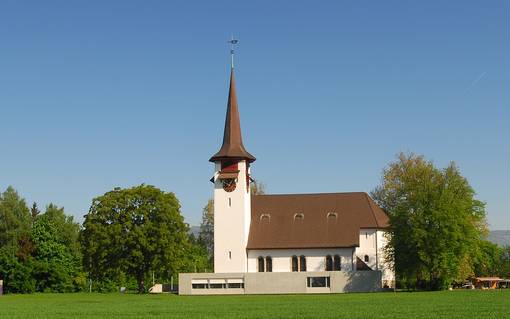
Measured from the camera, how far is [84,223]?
7450 cm

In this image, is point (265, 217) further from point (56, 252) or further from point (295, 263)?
point (56, 252)

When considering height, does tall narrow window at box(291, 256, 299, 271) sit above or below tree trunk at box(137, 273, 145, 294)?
above

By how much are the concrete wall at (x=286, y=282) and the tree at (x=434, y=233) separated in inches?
154

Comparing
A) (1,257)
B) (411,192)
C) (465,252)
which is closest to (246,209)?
(411,192)

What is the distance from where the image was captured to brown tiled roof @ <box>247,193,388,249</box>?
3219 inches

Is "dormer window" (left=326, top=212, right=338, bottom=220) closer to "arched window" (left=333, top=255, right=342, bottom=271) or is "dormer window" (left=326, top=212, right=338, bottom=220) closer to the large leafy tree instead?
"arched window" (left=333, top=255, right=342, bottom=271)

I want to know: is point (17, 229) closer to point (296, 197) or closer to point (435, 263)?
point (296, 197)

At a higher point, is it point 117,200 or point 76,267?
point 117,200

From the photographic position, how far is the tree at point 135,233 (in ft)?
240

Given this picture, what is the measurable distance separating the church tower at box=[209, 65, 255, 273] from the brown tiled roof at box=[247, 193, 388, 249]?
1.85m

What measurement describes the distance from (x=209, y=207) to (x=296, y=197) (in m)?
23.9

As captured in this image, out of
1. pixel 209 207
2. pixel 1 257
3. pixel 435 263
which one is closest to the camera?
pixel 435 263

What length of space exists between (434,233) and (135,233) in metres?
27.5

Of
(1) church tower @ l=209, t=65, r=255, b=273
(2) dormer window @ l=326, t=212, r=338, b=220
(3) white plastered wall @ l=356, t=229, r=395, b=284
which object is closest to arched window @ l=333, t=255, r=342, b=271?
(3) white plastered wall @ l=356, t=229, r=395, b=284
